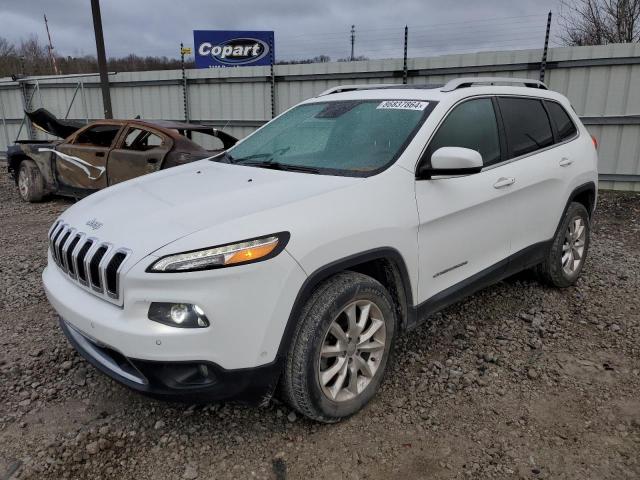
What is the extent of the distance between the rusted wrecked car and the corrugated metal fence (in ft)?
12.0

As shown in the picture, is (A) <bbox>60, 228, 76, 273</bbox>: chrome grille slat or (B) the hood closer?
(B) the hood

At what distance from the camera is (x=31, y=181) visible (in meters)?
8.60

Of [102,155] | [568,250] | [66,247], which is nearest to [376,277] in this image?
[66,247]

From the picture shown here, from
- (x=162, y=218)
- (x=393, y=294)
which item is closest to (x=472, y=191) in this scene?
(x=393, y=294)

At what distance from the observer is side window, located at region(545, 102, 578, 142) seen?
427cm

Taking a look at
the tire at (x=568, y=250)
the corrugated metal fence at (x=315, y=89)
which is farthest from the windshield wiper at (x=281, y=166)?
the corrugated metal fence at (x=315, y=89)

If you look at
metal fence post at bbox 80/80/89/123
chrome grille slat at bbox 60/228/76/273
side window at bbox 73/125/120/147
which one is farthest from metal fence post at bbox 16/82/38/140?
chrome grille slat at bbox 60/228/76/273

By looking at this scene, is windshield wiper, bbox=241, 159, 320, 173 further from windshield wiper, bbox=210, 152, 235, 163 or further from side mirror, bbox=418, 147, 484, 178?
side mirror, bbox=418, 147, 484, 178

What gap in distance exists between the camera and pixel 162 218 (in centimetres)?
245

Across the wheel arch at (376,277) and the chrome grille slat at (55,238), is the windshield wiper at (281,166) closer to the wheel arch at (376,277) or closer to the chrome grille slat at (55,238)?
the wheel arch at (376,277)

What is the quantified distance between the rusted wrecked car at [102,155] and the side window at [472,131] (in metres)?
4.45

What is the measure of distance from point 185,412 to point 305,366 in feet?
2.92

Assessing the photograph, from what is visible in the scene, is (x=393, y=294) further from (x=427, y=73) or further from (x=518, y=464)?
(x=427, y=73)

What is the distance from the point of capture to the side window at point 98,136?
312 inches
